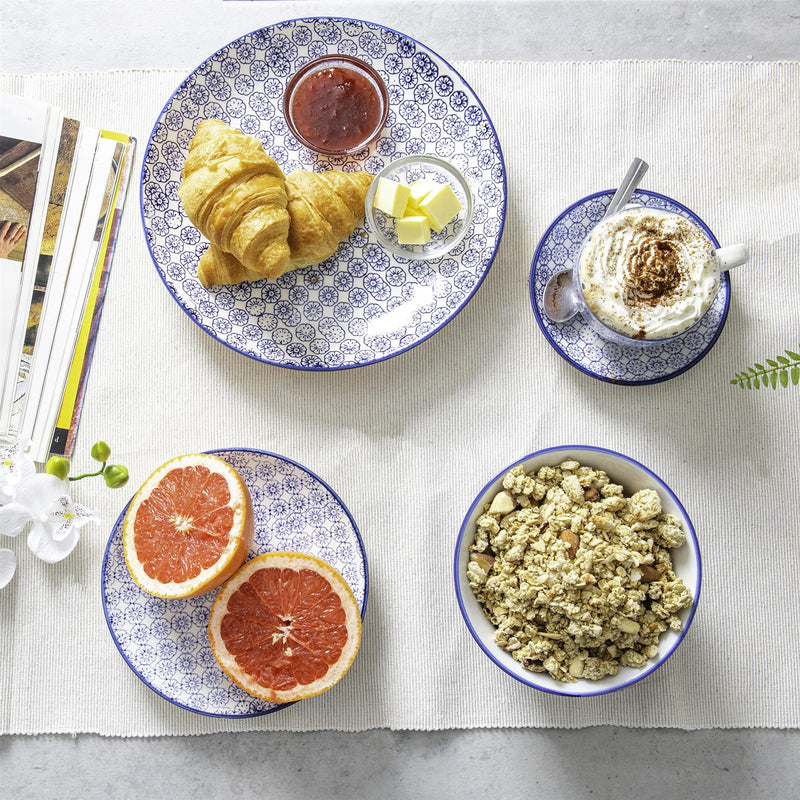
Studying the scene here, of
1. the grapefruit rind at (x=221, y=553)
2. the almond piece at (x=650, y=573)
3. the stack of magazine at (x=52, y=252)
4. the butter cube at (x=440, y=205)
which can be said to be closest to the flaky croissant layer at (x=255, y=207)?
the butter cube at (x=440, y=205)

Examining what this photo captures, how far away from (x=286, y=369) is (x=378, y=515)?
0.40m

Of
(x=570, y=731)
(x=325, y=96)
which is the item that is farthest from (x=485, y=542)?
(x=325, y=96)

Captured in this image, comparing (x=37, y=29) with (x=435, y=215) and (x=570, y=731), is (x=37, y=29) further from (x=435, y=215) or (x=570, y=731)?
(x=570, y=731)

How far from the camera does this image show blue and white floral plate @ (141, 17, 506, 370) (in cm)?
157

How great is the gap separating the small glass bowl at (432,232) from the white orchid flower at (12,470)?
3.00ft

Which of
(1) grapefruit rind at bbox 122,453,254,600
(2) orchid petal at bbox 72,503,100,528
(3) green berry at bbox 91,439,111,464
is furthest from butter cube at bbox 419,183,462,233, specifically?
(2) orchid petal at bbox 72,503,100,528

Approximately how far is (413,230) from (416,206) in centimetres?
6

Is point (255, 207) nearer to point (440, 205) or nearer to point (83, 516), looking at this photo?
point (440, 205)

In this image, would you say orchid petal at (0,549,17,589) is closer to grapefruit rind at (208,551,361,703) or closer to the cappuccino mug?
grapefruit rind at (208,551,361,703)

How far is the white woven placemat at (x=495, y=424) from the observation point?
160 centimetres

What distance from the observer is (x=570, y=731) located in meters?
1.62

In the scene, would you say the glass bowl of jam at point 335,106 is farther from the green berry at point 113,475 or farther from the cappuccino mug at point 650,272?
the green berry at point 113,475

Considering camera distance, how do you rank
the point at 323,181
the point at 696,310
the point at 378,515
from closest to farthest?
the point at 696,310
the point at 323,181
the point at 378,515

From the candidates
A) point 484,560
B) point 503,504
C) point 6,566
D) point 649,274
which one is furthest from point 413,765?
point 649,274
